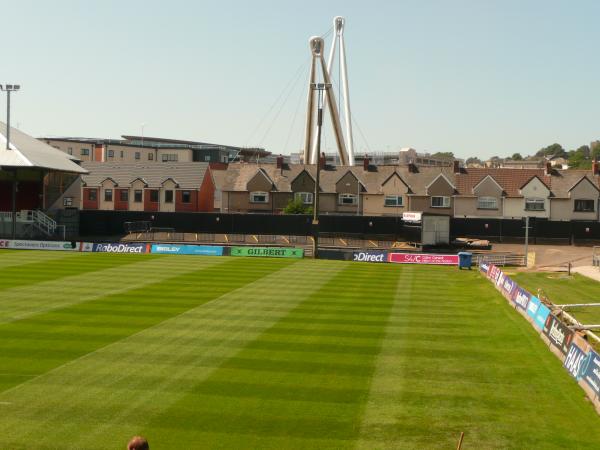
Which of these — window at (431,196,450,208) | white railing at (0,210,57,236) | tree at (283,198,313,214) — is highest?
window at (431,196,450,208)

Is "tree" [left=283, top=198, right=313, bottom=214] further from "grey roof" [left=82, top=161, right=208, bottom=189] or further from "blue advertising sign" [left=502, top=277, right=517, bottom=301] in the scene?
"blue advertising sign" [left=502, top=277, right=517, bottom=301]

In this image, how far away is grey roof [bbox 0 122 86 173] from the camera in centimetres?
6688

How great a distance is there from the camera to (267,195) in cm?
8781

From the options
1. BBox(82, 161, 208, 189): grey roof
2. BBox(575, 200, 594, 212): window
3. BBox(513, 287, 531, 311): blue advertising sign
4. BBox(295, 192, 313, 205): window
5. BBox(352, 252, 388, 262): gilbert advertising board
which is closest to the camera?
BBox(513, 287, 531, 311): blue advertising sign

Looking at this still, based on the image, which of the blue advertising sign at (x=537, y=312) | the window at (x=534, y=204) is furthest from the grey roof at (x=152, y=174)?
the blue advertising sign at (x=537, y=312)

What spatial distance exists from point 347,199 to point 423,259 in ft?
103

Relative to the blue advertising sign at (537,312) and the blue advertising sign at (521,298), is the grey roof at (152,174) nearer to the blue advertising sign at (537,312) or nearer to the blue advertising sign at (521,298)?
the blue advertising sign at (521,298)

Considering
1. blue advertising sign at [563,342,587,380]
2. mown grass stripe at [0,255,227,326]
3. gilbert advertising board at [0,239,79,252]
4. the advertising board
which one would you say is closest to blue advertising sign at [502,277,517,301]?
blue advertising sign at [563,342,587,380]

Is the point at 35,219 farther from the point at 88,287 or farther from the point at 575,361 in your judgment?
the point at 575,361

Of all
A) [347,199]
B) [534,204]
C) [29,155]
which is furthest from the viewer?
[347,199]

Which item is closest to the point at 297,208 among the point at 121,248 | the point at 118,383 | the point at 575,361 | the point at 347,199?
the point at 347,199

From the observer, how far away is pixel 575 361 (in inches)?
852

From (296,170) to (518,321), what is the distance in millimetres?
62192

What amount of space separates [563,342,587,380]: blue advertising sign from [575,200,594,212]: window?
60903mm
